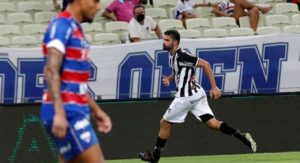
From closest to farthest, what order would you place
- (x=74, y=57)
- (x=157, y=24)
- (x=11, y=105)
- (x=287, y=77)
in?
(x=74, y=57)
(x=11, y=105)
(x=287, y=77)
(x=157, y=24)

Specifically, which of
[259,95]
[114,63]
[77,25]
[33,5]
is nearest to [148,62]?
[114,63]

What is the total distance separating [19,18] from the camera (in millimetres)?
16312

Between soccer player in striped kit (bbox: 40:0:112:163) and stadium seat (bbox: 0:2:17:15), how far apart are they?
Result: 1055cm

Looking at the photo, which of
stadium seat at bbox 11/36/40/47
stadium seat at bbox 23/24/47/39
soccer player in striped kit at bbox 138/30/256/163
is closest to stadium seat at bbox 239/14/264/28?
stadium seat at bbox 23/24/47/39

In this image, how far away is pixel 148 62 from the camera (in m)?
14.0

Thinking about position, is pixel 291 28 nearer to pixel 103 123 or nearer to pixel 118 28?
pixel 118 28

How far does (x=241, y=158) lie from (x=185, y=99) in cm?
152

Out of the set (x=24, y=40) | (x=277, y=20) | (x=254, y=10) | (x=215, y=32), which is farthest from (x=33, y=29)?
(x=277, y=20)

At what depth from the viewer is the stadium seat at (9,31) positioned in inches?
611

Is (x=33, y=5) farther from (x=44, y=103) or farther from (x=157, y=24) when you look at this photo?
(x=44, y=103)

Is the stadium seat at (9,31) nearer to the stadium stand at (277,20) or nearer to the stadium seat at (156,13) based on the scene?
the stadium seat at (156,13)

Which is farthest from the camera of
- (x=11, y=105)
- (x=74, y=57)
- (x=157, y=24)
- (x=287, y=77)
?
(x=157, y=24)

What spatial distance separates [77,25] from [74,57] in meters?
0.24

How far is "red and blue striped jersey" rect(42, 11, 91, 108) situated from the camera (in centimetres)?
611
